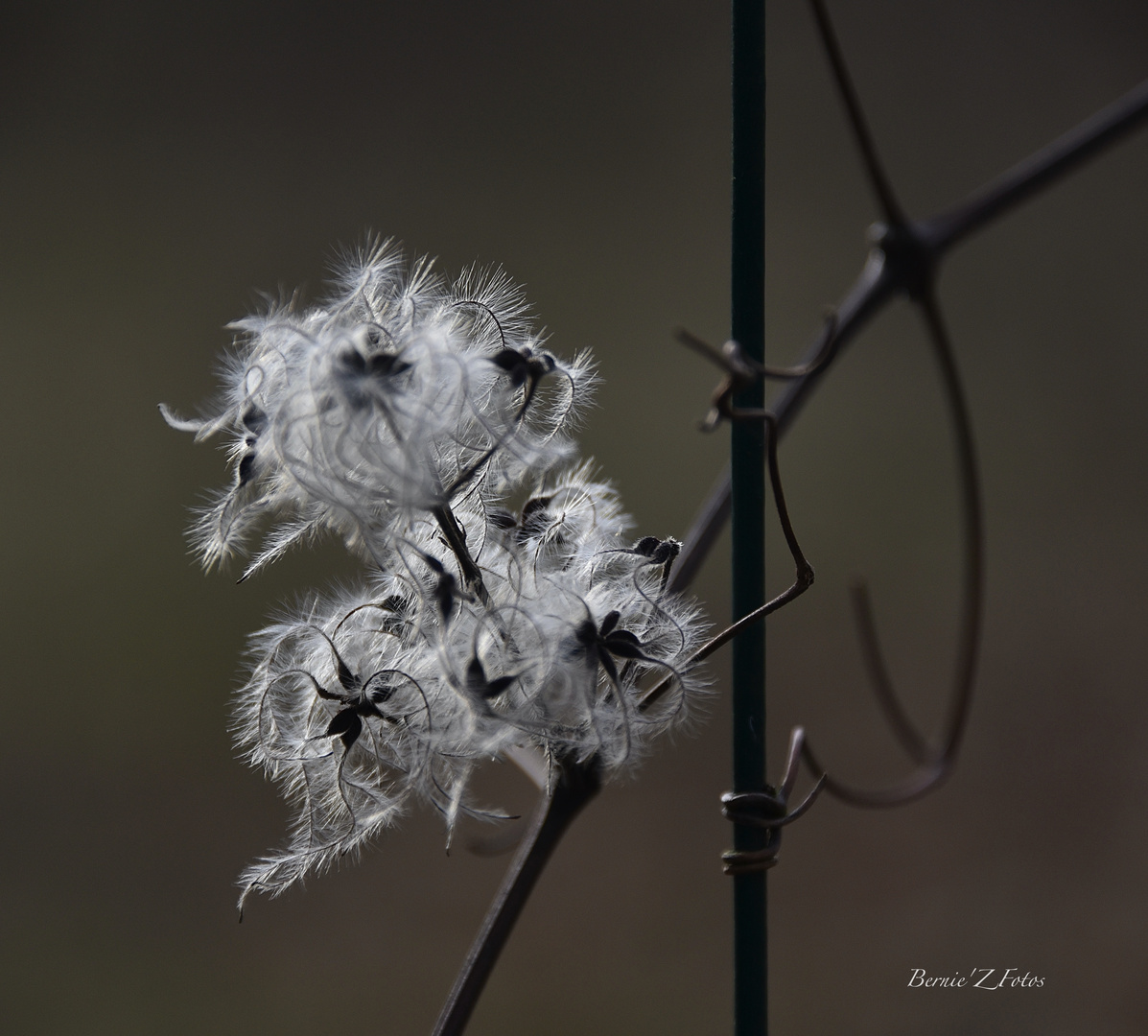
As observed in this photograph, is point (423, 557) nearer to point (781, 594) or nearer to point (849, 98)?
point (781, 594)

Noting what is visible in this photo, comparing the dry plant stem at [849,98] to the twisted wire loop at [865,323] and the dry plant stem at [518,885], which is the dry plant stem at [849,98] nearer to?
the twisted wire loop at [865,323]

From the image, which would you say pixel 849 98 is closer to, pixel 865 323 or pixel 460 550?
pixel 865 323

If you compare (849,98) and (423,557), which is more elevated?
(849,98)

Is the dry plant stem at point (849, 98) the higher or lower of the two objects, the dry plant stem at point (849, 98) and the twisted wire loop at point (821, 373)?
the higher

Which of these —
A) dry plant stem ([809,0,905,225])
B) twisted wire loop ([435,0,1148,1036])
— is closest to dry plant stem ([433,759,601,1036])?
twisted wire loop ([435,0,1148,1036])

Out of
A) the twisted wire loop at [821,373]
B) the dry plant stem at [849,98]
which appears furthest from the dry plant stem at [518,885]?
the dry plant stem at [849,98]

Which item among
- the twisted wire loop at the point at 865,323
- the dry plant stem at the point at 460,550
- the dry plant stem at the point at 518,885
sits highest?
the twisted wire loop at the point at 865,323

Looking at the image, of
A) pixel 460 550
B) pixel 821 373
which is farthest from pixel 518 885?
pixel 821 373
